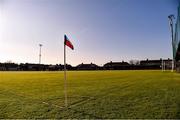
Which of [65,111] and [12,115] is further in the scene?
[65,111]

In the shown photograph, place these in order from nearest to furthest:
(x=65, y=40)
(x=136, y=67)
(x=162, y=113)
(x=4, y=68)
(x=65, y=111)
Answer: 1. (x=162, y=113)
2. (x=65, y=111)
3. (x=65, y=40)
4. (x=136, y=67)
5. (x=4, y=68)

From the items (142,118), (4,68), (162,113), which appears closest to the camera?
(142,118)

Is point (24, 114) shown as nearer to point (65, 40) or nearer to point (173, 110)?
point (65, 40)

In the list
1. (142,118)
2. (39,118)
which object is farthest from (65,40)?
(142,118)

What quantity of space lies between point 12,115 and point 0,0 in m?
4.19

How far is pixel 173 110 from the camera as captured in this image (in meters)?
4.73

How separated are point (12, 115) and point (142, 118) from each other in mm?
3492

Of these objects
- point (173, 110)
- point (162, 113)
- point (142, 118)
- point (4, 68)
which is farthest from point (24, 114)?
point (4, 68)

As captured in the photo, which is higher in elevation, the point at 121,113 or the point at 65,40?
the point at 65,40

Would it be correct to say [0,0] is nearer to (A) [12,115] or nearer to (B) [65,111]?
(A) [12,115]

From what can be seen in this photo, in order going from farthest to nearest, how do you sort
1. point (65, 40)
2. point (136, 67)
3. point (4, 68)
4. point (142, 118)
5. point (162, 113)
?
point (4, 68)
point (136, 67)
point (65, 40)
point (162, 113)
point (142, 118)

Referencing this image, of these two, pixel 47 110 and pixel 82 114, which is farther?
pixel 47 110

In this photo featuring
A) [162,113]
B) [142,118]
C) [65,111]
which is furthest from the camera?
[65,111]

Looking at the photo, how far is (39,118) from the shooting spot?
4320 millimetres
